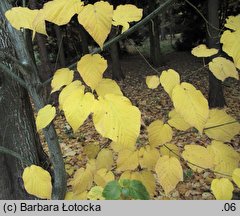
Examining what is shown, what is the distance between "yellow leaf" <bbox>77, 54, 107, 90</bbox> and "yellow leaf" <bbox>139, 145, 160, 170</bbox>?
1.60ft

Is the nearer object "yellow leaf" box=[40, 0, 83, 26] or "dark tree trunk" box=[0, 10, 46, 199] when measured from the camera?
"yellow leaf" box=[40, 0, 83, 26]

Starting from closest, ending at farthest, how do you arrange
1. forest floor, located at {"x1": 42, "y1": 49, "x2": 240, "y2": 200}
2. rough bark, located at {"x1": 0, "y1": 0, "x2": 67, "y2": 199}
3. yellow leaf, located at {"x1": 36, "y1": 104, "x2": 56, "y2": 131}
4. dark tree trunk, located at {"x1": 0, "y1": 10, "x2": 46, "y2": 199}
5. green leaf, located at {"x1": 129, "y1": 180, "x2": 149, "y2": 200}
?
green leaf, located at {"x1": 129, "y1": 180, "x2": 149, "y2": 200} < yellow leaf, located at {"x1": 36, "y1": 104, "x2": 56, "y2": 131} < rough bark, located at {"x1": 0, "y1": 0, "x2": 67, "y2": 199} < dark tree trunk, located at {"x1": 0, "y1": 10, "x2": 46, "y2": 199} < forest floor, located at {"x1": 42, "y1": 49, "x2": 240, "y2": 200}

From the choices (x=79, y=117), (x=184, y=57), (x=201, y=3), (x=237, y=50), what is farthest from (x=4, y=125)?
(x=184, y=57)

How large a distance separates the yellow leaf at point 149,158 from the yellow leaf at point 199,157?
0.16 metres

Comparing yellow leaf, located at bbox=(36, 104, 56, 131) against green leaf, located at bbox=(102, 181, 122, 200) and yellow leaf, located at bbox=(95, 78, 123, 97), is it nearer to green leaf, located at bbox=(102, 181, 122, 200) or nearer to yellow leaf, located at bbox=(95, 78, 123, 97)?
yellow leaf, located at bbox=(95, 78, 123, 97)

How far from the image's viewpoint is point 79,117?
3.31 ft

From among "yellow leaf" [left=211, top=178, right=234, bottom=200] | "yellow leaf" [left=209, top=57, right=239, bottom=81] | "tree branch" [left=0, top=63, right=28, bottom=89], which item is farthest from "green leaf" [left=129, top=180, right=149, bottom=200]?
"tree branch" [left=0, top=63, right=28, bottom=89]

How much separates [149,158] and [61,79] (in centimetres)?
53

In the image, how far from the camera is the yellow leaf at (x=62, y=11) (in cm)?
98

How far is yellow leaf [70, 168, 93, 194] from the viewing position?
157 centimetres

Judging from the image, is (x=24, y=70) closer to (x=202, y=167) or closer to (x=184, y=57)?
(x=202, y=167)

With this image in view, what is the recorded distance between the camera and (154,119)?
7.82m

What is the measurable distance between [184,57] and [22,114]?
14994 mm

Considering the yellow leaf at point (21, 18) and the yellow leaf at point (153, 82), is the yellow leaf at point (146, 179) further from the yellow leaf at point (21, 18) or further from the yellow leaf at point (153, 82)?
the yellow leaf at point (21, 18)
